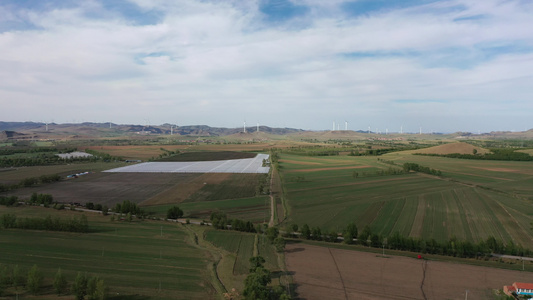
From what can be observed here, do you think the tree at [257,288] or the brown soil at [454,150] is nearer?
the tree at [257,288]

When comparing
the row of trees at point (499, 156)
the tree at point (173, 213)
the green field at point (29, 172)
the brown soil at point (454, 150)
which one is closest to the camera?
the tree at point (173, 213)

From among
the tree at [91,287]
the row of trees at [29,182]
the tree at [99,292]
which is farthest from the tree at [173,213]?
the row of trees at [29,182]

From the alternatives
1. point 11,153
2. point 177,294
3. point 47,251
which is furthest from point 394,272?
point 11,153

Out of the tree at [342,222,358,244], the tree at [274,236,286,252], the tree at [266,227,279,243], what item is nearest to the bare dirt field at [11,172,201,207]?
the tree at [266,227,279,243]

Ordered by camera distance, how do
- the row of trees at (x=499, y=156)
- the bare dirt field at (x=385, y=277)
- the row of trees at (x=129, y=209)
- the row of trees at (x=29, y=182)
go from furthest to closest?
the row of trees at (x=499, y=156)
the row of trees at (x=29, y=182)
the row of trees at (x=129, y=209)
the bare dirt field at (x=385, y=277)

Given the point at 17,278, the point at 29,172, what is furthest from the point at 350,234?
the point at 29,172

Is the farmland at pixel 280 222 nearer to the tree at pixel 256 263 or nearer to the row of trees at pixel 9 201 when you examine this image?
the tree at pixel 256 263

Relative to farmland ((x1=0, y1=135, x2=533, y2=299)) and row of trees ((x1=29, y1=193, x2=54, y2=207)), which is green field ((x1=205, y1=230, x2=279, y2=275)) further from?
row of trees ((x1=29, y1=193, x2=54, y2=207))

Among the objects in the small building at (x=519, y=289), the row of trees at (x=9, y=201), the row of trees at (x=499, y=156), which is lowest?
the small building at (x=519, y=289)

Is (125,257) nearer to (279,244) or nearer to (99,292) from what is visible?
(99,292)
